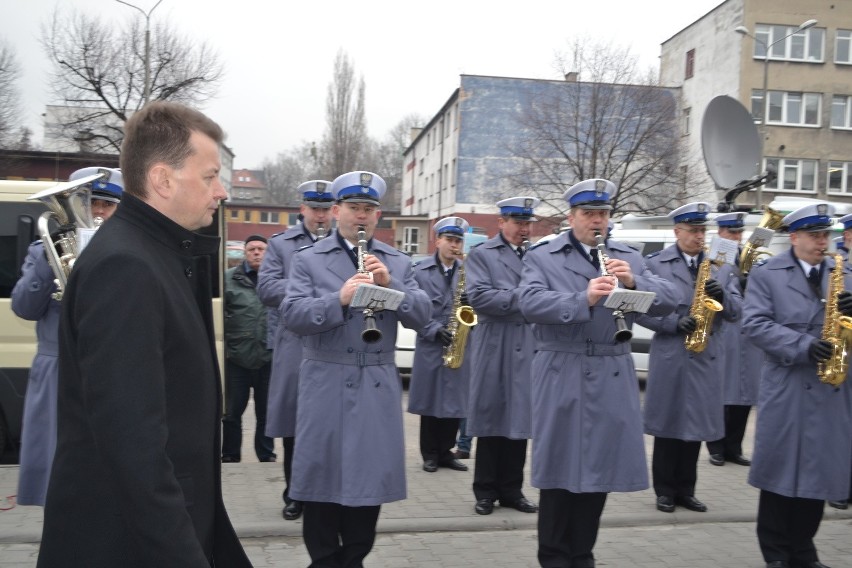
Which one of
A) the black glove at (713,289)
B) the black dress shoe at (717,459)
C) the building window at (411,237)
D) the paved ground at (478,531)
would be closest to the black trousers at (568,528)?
the paved ground at (478,531)

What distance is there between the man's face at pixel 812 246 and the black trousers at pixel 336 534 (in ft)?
10.6

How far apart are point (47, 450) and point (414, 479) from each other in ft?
11.7

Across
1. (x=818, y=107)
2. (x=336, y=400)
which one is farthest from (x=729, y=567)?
(x=818, y=107)

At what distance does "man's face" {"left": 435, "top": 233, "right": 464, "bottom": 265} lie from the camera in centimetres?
831

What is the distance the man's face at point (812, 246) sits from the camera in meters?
5.45

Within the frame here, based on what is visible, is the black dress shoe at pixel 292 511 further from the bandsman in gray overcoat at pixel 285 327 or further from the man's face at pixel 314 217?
the man's face at pixel 314 217

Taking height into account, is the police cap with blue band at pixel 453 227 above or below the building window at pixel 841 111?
below

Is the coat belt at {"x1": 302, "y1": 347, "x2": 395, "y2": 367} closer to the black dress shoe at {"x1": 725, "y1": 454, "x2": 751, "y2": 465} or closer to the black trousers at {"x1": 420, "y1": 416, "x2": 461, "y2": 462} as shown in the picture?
the black trousers at {"x1": 420, "y1": 416, "x2": 461, "y2": 462}

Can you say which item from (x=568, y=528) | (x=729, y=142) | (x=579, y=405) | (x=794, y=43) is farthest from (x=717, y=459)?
(x=794, y=43)

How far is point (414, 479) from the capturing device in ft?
25.1

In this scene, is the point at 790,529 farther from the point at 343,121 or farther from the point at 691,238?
the point at 343,121

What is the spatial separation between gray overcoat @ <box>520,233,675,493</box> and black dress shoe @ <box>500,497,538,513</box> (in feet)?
6.11

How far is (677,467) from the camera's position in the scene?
6797mm

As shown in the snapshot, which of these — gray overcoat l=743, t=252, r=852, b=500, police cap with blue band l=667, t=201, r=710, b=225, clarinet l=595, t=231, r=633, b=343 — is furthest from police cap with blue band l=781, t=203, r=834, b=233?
clarinet l=595, t=231, r=633, b=343
